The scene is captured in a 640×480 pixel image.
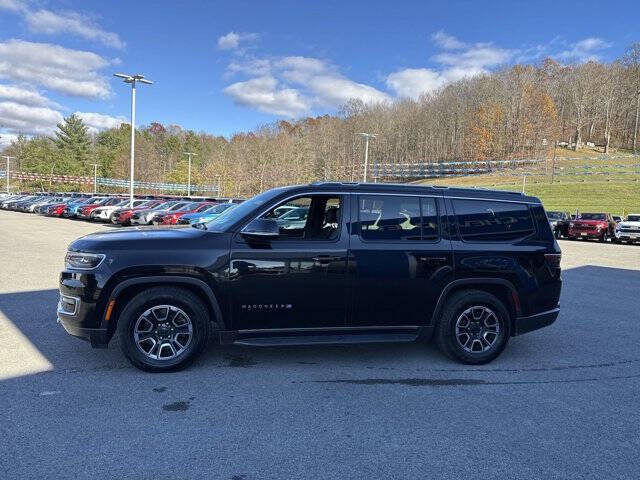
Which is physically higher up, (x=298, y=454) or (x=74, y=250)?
(x=74, y=250)

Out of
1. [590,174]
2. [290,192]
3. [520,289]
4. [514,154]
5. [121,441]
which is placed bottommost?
[121,441]

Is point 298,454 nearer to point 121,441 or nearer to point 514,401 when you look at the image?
point 121,441

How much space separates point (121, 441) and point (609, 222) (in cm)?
2899

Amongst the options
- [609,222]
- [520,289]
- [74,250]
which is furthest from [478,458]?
[609,222]

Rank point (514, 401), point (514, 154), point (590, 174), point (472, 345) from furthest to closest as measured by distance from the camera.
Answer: point (514, 154), point (590, 174), point (472, 345), point (514, 401)

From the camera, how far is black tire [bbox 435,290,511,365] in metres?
4.94

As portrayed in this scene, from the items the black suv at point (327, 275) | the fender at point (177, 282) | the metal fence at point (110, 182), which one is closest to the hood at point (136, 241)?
the black suv at point (327, 275)

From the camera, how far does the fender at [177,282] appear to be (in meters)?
4.32

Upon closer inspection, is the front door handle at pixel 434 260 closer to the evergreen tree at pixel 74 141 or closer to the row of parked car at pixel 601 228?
the row of parked car at pixel 601 228

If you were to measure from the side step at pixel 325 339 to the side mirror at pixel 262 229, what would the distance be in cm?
100

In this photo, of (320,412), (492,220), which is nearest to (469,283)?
(492,220)

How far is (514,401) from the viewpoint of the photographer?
4.12m

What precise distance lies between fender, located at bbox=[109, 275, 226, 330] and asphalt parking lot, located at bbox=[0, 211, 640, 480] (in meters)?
0.67

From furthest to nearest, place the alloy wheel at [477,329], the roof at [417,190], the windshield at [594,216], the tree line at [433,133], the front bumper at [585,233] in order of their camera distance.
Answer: the tree line at [433,133] < the windshield at [594,216] < the front bumper at [585,233] < the alloy wheel at [477,329] < the roof at [417,190]
